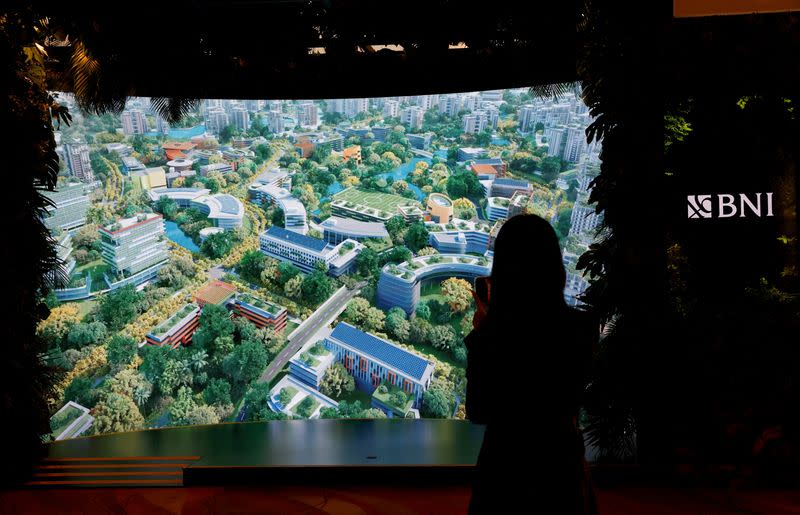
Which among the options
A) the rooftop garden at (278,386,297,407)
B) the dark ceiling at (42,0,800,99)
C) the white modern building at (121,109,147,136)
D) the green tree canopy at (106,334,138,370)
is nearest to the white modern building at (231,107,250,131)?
the white modern building at (121,109,147,136)

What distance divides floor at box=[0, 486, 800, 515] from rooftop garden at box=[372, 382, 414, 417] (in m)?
4.26

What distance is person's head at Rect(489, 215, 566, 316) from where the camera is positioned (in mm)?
1089

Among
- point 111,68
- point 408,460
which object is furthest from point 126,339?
point 408,460

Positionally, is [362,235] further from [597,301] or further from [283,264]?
[597,301]

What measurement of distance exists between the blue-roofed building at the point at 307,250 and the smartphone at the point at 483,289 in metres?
4.82

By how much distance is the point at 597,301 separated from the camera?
245 centimetres

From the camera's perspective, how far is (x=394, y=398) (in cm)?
679

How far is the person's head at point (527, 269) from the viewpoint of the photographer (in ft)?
3.57

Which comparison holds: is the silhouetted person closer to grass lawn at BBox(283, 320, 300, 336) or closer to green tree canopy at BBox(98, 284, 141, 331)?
grass lawn at BBox(283, 320, 300, 336)

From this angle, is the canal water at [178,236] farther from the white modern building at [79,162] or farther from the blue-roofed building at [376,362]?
the blue-roofed building at [376,362]

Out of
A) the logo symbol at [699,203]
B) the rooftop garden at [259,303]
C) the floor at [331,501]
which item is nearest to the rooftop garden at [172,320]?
the rooftop garden at [259,303]

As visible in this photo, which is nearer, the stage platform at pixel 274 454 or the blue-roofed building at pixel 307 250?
the stage platform at pixel 274 454

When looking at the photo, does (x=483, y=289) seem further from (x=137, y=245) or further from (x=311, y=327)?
(x=137, y=245)

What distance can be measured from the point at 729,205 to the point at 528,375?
86.8 inches
